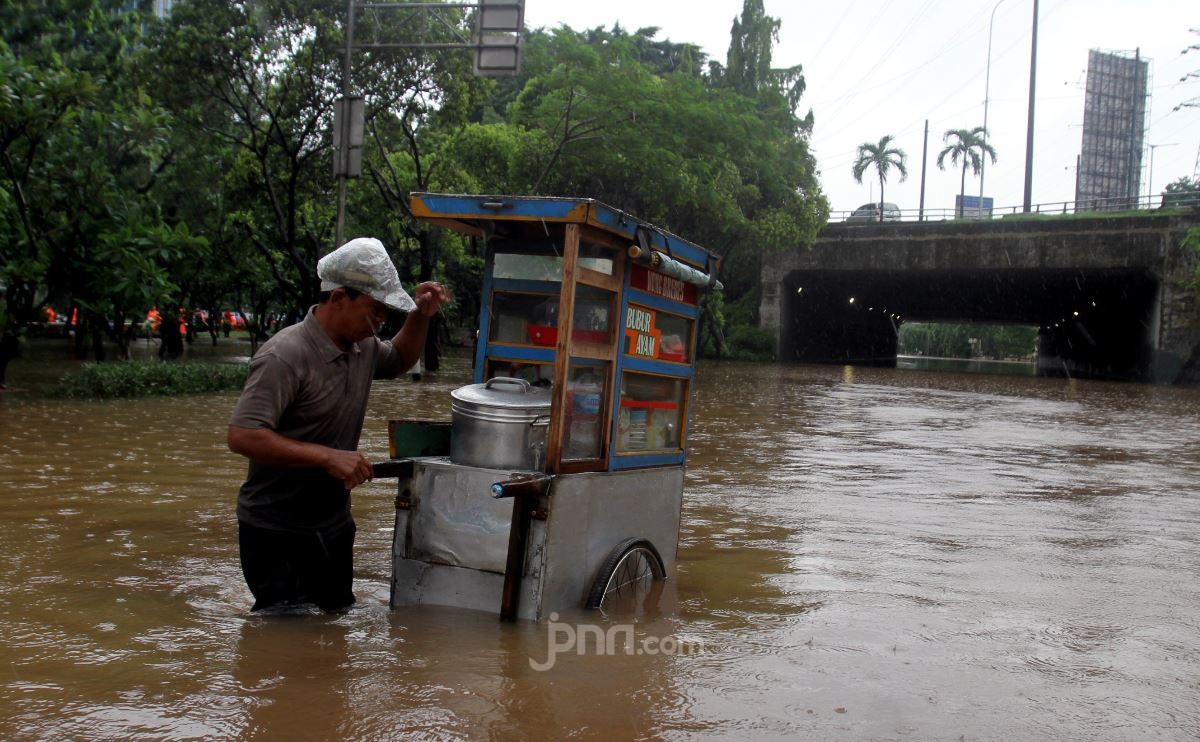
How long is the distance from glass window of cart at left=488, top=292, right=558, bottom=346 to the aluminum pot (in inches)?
23.7

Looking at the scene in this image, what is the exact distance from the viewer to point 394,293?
420cm

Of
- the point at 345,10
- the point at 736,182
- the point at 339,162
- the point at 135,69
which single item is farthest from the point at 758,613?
the point at 736,182

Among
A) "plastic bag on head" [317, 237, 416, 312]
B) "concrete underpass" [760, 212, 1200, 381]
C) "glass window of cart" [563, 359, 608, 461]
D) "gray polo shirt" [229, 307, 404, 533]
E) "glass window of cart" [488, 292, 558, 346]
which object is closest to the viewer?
"gray polo shirt" [229, 307, 404, 533]

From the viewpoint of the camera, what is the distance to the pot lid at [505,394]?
4.66 metres

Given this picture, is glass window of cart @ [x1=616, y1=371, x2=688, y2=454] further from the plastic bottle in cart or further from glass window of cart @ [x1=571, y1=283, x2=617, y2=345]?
glass window of cart @ [x1=571, y1=283, x2=617, y2=345]

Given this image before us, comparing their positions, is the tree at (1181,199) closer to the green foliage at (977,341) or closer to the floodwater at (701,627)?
the floodwater at (701,627)

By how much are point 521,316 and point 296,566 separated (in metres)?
1.66

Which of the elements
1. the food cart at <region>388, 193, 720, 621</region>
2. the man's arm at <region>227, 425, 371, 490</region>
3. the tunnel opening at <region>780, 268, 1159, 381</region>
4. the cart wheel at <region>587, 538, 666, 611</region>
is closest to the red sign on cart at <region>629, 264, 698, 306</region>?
the food cart at <region>388, 193, 720, 621</region>

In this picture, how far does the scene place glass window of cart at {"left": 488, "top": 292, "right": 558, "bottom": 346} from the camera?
5.29m

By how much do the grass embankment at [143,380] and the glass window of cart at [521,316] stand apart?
11.9 meters

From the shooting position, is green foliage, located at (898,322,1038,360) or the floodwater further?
green foliage, located at (898,322,1038,360)

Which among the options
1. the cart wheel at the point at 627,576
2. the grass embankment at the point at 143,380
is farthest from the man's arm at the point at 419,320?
the grass embankment at the point at 143,380

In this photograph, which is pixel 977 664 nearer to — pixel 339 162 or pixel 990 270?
pixel 339 162

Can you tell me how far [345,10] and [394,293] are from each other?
17.5m
